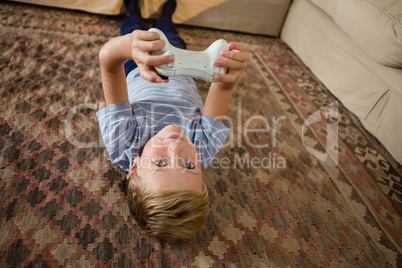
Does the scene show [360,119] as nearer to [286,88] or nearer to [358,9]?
[286,88]

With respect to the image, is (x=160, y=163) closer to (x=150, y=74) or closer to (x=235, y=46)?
(x=150, y=74)

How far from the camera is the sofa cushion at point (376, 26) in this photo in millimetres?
1069

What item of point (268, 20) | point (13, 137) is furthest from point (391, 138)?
point (13, 137)

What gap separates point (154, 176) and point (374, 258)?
2.47 feet

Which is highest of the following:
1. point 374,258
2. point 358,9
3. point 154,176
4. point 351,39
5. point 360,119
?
point 358,9

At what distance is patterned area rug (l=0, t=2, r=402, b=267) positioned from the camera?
747mm

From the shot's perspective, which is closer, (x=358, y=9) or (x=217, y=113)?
(x=217, y=113)

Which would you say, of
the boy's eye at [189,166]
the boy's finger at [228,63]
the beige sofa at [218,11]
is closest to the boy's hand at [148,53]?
the boy's finger at [228,63]

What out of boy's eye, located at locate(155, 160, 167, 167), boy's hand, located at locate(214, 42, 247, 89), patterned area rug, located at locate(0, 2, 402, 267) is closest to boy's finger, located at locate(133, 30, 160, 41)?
boy's hand, located at locate(214, 42, 247, 89)

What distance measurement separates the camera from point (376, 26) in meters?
1.12

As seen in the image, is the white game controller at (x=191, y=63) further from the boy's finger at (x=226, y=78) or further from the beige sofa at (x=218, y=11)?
the beige sofa at (x=218, y=11)

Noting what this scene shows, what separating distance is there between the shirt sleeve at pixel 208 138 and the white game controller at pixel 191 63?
0.21m

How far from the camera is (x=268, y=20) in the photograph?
1.73 meters

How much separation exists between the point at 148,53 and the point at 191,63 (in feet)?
0.35
